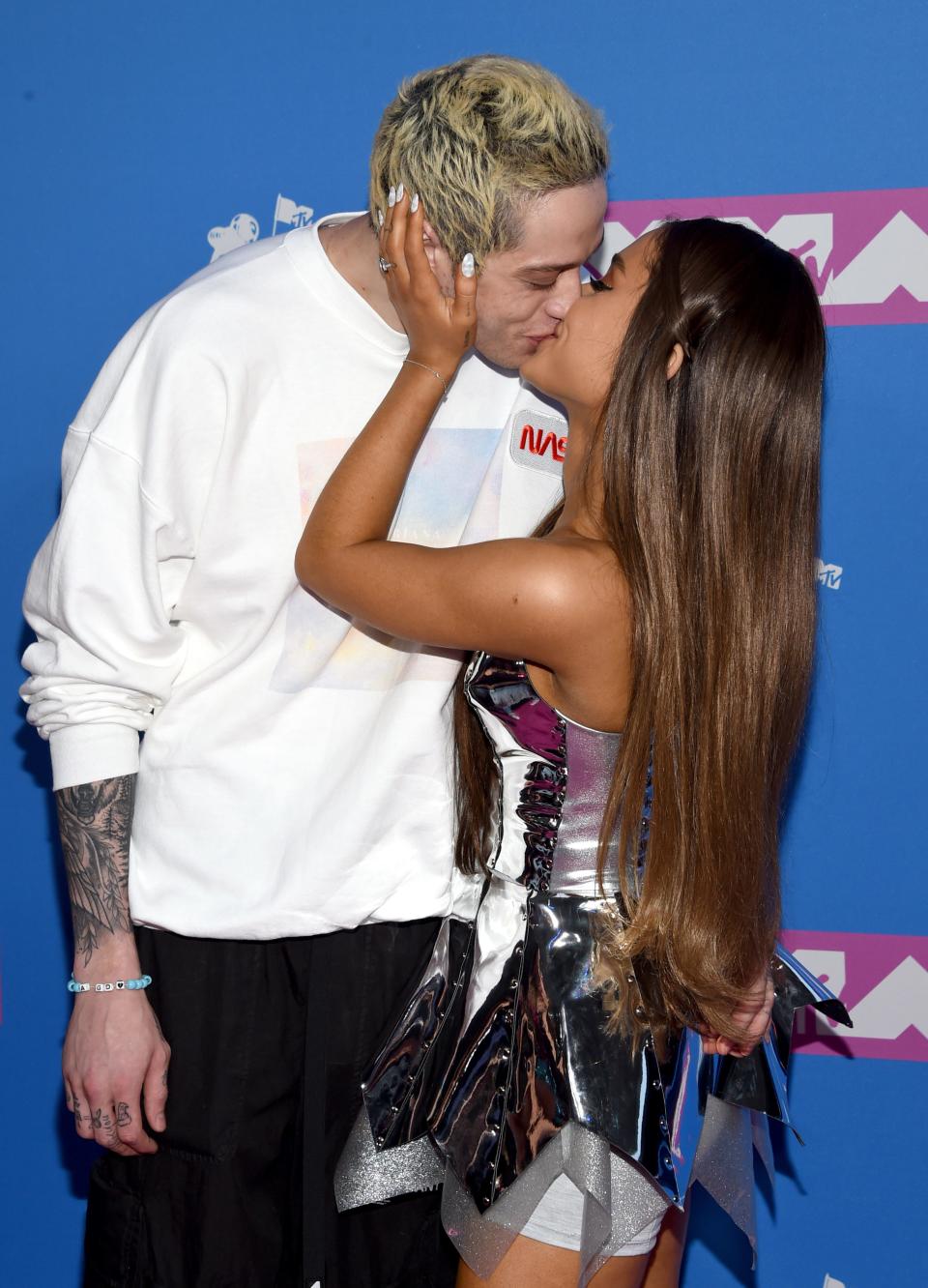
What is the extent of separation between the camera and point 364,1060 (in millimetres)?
1515

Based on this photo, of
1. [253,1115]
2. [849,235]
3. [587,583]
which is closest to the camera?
[587,583]

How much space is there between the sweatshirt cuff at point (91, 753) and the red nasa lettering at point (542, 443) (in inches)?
22.6

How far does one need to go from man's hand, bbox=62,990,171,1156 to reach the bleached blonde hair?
35.4 inches

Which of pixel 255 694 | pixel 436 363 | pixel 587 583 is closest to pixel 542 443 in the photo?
pixel 436 363

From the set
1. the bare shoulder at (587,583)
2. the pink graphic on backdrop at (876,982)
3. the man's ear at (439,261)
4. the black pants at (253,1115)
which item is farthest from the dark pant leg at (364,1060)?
the man's ear at (439,261)

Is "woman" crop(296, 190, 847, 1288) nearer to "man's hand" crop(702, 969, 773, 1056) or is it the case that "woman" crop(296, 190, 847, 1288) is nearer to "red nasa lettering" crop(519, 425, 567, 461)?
"man's hand" crop(702, 969, 773, 1056)

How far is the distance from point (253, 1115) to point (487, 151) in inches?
43.4

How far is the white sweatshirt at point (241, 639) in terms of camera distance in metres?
1.35

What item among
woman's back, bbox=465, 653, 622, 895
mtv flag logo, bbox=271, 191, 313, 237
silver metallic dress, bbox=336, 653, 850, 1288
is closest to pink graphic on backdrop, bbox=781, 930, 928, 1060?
silver metallic dress, bbox=336, 653, 850, 1288

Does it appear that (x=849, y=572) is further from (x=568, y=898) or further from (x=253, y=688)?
(x=253, y=688)

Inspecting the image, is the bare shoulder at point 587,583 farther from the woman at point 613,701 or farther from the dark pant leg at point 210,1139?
the dark pant leg at point 210,1139

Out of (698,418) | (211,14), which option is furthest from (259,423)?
(211,14)

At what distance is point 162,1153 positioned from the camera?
4.74ft

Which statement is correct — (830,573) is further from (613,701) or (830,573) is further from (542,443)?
(613,701)
